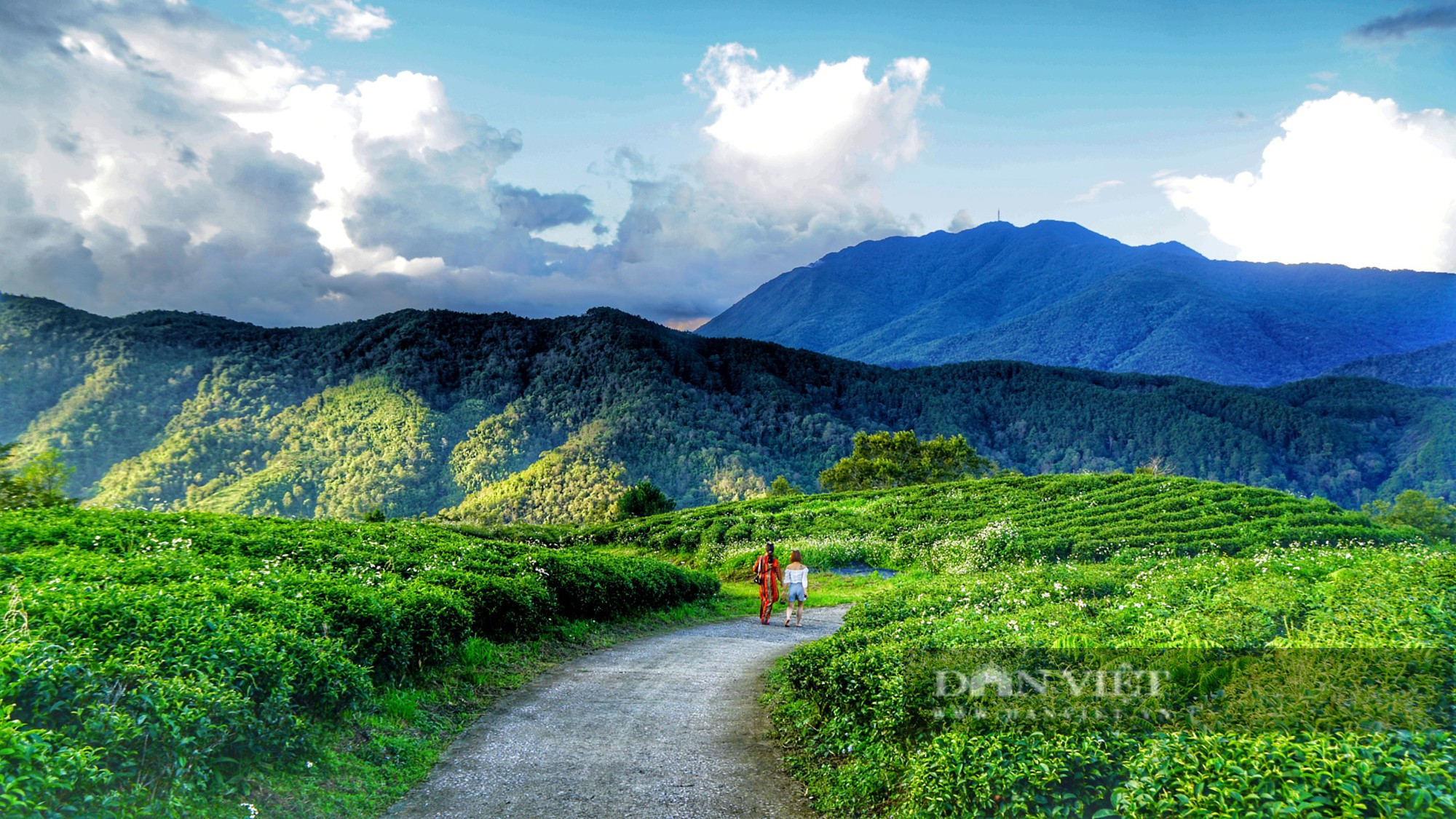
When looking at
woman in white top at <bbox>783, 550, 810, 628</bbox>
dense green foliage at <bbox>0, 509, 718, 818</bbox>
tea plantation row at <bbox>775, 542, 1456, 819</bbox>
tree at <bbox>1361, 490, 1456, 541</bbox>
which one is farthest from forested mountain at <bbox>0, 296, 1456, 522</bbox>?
tea plantation row at <bbox>775, 542, 1456, 819</bbox>

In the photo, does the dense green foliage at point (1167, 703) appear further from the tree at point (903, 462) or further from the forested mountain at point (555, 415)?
the forested mountain at point (555, 415)

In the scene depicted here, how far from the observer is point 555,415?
14625 cm

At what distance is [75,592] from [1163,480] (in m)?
36.0

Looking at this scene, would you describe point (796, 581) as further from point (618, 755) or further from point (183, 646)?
point (183, 646)

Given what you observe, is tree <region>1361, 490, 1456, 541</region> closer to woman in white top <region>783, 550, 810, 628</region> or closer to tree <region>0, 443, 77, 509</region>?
woman in white top <region>783, 550, 810, 628</region>

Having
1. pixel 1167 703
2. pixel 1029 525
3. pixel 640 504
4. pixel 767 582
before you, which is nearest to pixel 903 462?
pixel 640 504

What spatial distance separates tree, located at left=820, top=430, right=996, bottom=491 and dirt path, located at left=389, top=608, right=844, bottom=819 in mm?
64087

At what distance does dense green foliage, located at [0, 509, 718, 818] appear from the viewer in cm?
457

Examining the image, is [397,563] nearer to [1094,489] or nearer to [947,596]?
[947,596]

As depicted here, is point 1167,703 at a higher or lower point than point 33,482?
lower

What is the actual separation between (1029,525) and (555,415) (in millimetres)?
125768

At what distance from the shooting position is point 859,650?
856 cm

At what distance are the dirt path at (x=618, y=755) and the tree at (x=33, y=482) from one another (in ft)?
45.8

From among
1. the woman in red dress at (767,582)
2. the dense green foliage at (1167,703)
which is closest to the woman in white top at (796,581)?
the woman in red dress at (767,582)
